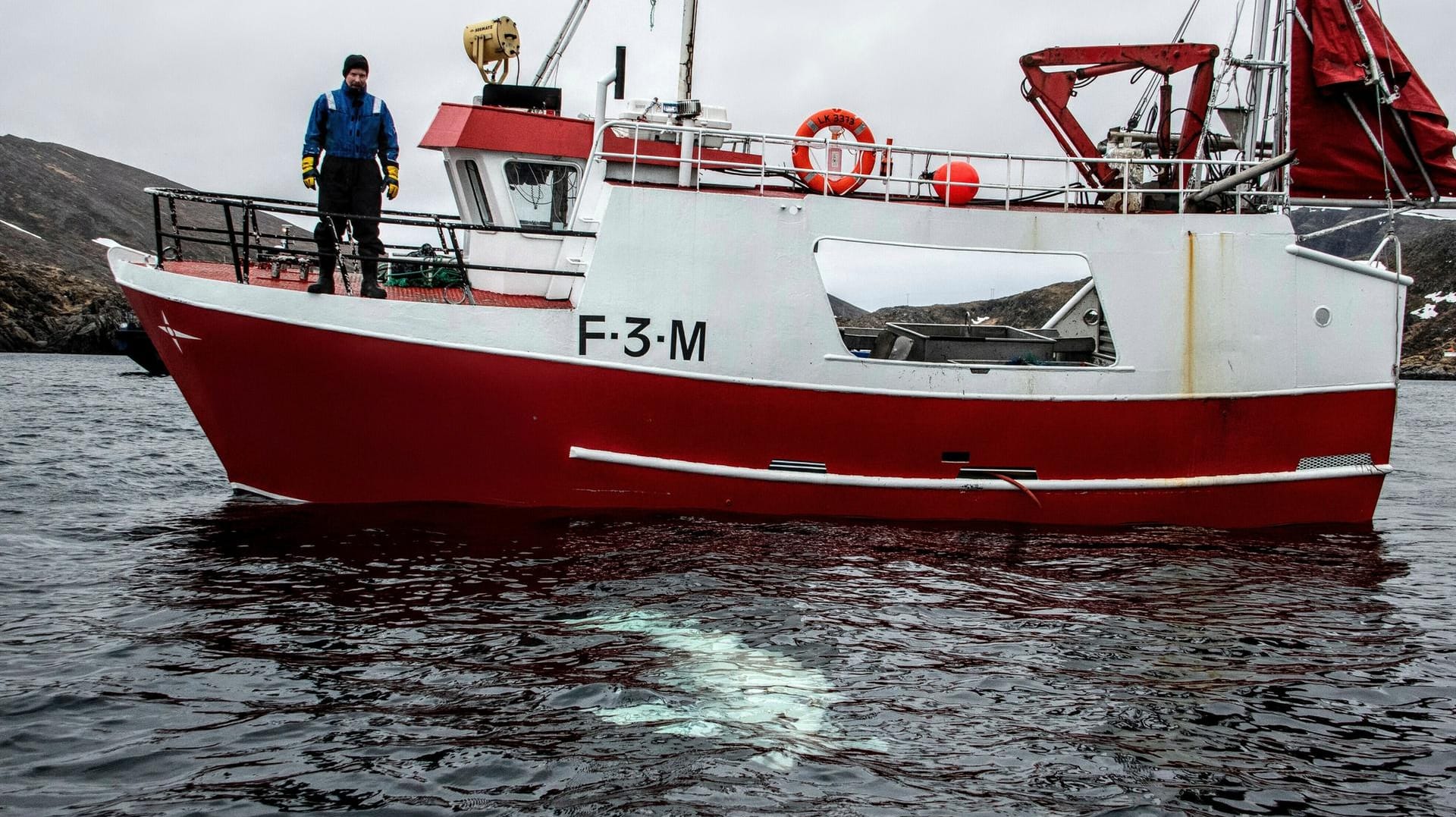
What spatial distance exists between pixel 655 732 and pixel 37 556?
537 cm

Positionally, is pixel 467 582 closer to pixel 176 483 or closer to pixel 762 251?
pixel 762 251

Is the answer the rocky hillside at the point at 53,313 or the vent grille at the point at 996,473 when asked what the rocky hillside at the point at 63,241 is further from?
the vent grille at the point at 996,473

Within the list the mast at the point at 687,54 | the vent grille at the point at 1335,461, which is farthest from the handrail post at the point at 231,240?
the vent grille at the point at 1335,461

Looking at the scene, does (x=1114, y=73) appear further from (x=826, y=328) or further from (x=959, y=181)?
(x=826, y=328)

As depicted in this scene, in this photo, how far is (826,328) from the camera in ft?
32.3

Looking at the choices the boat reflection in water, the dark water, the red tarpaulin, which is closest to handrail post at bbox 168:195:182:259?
the dark water

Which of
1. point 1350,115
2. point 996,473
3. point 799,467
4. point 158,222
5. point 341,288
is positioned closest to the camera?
point 158,222

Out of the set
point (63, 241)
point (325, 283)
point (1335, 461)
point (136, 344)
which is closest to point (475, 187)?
point (325, 283)

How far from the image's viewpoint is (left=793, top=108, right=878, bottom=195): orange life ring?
10570 millimetres

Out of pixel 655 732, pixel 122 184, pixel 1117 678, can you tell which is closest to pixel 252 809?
pixel 655 732

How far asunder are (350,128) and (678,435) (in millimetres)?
3574

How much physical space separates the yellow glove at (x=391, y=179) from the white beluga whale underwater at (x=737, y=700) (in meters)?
4.30

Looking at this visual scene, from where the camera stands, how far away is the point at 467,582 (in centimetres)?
750

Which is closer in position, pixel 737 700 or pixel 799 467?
pixel 737 700
